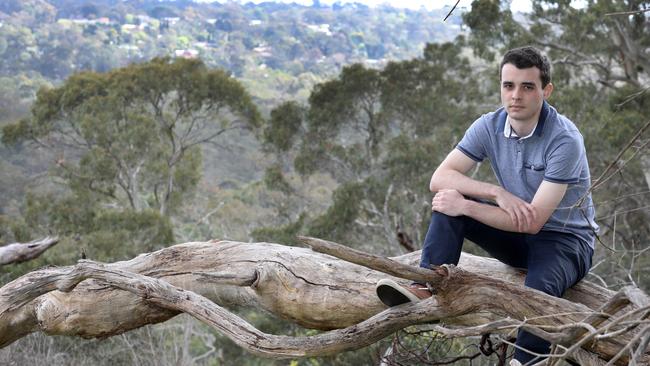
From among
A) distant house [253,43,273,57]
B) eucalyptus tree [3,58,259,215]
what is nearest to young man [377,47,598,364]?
eucalyptus tree [3,58,259,215]

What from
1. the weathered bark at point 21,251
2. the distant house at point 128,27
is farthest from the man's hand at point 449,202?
the distant house at point 128,27

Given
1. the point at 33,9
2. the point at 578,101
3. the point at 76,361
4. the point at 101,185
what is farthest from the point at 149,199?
the point at 33,9

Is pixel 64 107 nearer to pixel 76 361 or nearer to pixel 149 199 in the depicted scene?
pixel 149 199

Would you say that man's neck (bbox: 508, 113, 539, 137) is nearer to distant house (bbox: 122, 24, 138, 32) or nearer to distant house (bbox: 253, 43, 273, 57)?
Result: distant house (bbox: 253, 43, 273, 57)

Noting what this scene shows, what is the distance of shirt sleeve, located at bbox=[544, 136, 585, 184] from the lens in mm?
2807

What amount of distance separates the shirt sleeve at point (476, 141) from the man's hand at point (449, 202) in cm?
26

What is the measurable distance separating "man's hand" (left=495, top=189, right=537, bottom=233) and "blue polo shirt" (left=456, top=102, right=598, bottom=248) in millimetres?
109

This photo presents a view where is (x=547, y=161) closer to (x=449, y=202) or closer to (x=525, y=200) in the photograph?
(x=525, y=200)

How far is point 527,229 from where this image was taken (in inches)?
110

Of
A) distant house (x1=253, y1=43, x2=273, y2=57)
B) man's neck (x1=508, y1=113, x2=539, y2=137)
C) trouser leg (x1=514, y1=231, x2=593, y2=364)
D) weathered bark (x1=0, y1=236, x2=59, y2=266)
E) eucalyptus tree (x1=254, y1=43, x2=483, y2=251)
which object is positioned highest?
man's neck (x1=508, y1=113, x2=539, y2=137)

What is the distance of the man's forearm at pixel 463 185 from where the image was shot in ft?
9.56

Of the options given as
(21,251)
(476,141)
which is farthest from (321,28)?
(476,141)

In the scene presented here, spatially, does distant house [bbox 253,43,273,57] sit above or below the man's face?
below

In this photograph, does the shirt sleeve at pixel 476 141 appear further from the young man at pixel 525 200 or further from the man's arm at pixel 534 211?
the man's arm at pixel 534 211
